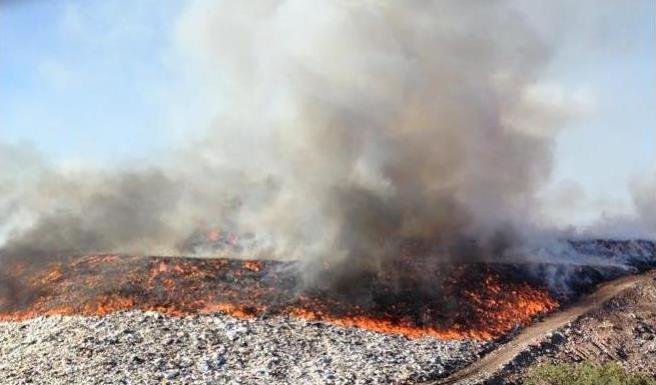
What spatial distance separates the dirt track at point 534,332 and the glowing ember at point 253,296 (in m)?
0.90

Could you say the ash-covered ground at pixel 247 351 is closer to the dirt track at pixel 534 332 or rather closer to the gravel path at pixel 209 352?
the gravel path at pixel 209 352

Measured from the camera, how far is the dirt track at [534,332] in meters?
23.0

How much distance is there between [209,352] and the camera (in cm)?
2327

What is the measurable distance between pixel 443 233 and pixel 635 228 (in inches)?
911

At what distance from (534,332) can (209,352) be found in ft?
45.3

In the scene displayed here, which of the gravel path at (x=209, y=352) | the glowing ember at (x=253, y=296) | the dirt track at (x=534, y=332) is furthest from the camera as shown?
the glowing ember at (x=253, y=296)

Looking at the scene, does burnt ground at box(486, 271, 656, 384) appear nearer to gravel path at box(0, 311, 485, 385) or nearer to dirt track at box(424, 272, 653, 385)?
dirt track at box(424, 272, 653, 385)

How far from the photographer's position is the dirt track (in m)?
23.0

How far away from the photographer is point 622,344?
90.5 ft

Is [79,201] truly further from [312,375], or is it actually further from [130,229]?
[312,375]

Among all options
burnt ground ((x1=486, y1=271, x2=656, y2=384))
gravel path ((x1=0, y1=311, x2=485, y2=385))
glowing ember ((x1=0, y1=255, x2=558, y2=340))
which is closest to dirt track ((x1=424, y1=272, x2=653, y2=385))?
burnt ground ((x1=486, y1=271, x2=656, y2=384))

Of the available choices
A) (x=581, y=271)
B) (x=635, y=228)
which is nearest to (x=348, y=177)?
(x=581, y=271)

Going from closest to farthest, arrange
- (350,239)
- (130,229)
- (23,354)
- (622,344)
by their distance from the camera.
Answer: (23,354)
(622,344)
(350,239)
(130,229)

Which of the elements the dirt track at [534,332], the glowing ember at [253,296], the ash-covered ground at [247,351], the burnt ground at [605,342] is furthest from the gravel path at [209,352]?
the burnt ground at [605,342]
